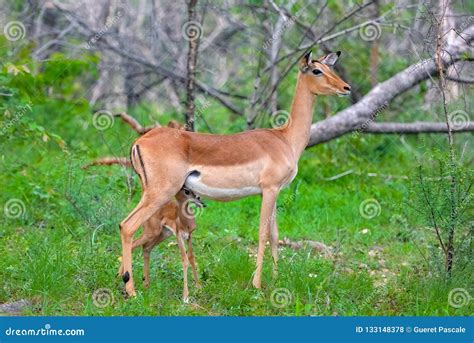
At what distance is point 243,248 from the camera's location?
848cm

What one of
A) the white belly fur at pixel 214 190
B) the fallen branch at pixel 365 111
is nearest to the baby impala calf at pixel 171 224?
the white belly fur at pixel 214 190

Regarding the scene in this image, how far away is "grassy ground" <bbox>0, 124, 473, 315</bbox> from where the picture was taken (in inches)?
263

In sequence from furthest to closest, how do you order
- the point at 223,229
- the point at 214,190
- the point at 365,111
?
the point at 365,111
the point at 223,229
the point at 214,190

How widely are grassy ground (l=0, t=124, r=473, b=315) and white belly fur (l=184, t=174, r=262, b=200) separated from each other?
0.56 metres

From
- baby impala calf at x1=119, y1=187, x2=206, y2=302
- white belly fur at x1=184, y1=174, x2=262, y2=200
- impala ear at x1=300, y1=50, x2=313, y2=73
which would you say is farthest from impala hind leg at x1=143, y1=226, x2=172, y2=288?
impala ear at x1=300, y1=50, x2=313, y2=73

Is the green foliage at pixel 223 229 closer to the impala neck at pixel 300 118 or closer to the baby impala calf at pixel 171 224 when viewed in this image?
the baby impala calf at pixel 171 224

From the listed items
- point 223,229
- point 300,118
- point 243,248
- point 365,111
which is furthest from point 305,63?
point 365,111

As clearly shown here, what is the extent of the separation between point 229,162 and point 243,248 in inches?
66.0

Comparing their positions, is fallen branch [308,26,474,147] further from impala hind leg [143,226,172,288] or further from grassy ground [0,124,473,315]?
impala hind leg [143,226,172,288]

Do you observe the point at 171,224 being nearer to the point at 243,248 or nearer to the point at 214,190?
the point at 214,190

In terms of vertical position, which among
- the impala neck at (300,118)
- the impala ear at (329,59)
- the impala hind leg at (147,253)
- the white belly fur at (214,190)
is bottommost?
the impala hind leg at (147,253)

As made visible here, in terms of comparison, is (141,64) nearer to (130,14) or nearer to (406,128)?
(130,14)

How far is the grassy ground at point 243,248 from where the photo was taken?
668cm

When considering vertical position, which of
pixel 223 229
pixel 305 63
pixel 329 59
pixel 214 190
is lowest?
pixel 214 190
